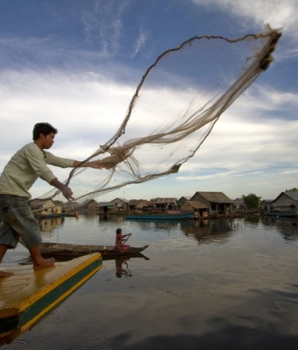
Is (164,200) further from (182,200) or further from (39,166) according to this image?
(39,166)

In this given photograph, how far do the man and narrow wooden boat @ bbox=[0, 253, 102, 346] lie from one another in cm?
37

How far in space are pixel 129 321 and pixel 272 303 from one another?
4332 mm

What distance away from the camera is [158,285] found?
400 inches

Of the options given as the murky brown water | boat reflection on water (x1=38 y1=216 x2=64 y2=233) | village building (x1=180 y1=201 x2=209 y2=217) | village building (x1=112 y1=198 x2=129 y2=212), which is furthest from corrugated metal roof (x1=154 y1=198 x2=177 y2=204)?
the murky brown water

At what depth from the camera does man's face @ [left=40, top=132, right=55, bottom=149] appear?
3.19 meters

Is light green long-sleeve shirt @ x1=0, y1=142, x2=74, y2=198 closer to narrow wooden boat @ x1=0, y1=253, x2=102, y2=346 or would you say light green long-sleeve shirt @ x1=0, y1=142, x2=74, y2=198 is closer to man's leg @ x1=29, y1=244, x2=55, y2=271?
man's leg @ x1=29, y1=244, x2=55, y2=271

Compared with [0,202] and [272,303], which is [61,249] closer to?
[272,303]

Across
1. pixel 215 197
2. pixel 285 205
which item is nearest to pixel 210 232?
pixel 215 197

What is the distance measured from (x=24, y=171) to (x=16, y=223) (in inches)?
22.8

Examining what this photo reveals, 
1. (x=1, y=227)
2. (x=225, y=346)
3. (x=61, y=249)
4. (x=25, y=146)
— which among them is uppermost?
(x=25, y=146)

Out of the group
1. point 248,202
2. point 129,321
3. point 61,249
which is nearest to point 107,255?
point 61,249

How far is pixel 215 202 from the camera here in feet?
184

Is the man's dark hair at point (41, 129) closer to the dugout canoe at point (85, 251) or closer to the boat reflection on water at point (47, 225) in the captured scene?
the dugout canoe at point (85, 251)


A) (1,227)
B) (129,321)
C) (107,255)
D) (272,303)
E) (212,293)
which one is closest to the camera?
(1,227)
